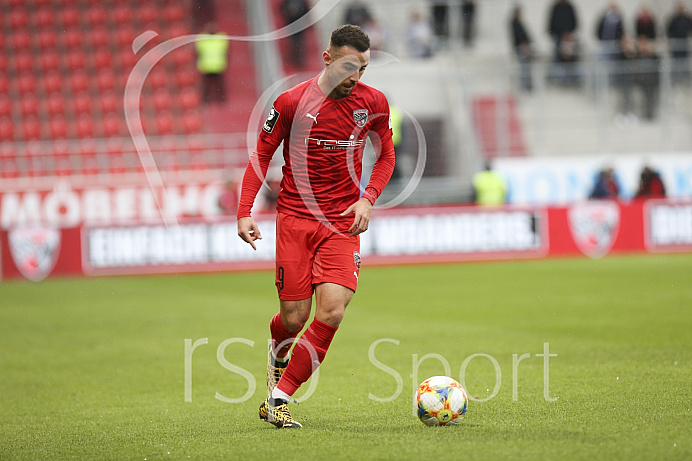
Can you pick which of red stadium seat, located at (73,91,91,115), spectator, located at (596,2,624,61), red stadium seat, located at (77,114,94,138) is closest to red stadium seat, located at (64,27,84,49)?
red stadium seat, located at (73,91,91,115)

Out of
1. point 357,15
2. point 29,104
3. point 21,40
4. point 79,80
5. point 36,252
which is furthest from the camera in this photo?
point 21,40

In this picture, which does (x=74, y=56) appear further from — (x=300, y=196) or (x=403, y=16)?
(x=300, y=196)

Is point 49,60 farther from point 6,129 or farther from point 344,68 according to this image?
point 344,68

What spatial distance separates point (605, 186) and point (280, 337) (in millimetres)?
15778

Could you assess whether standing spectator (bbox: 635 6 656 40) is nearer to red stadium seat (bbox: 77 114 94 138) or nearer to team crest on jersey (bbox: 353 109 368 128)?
red stadium seat (bbox: 77 114 94 138)

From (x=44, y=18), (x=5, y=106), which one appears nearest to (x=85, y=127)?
(x=5, y=106)

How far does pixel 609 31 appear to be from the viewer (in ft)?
77.7

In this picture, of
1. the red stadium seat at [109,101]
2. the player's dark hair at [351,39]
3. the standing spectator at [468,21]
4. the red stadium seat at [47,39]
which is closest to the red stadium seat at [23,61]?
the red stadium seat at [47,39]

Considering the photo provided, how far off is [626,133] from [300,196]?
62.1 feet

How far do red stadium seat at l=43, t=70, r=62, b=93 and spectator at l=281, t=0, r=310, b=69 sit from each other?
6163 millimetres

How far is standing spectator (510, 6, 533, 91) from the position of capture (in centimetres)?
2322

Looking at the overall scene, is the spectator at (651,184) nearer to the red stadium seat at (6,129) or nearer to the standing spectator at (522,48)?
the standing spectator at (522,48)

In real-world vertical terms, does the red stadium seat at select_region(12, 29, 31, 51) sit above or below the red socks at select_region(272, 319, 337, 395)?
above

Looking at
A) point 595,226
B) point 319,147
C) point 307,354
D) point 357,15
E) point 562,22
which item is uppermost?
point 357,15
